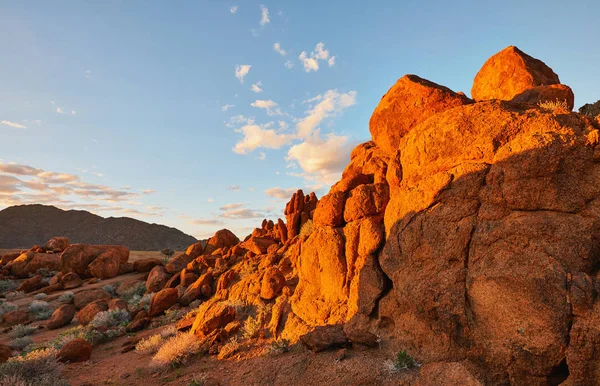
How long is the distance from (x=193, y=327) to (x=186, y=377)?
355 centimetres

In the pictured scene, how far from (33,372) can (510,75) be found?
62.7 ft

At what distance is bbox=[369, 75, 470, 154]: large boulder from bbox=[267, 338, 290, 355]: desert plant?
7.11 metres

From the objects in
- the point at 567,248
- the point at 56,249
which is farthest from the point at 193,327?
the point at 56,249

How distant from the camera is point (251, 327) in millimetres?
12117

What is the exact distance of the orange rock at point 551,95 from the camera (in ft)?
31.3

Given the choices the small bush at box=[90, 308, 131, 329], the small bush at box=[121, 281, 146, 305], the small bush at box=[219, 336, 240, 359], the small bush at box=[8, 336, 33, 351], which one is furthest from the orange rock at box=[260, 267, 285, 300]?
the small bush at box=[121, 281, 146, 305]

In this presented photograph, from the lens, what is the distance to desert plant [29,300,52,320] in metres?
21.0

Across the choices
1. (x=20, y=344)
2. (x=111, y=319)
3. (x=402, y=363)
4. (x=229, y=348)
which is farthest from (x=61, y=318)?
(x=402, y=363)

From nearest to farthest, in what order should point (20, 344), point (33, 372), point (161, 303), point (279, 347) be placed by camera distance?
point (279, 347), point (33, 372), point (20, 344), point (161, 303)

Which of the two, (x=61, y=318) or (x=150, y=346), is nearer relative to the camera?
(x=150, y=346)

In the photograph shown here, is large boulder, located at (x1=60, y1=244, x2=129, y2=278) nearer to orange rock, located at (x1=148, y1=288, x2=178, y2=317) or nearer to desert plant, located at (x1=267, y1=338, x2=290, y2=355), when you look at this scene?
orange rock, located at (x1=148, y1=288, x2=178, y2=317)

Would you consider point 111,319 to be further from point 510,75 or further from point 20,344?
point 510,75

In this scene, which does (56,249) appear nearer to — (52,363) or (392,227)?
(52,363)

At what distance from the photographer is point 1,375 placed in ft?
31.8
